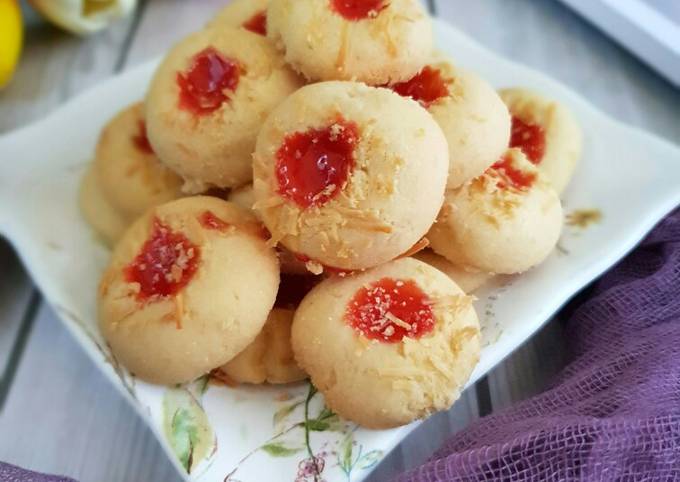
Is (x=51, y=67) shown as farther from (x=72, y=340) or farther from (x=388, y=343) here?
(x=388, y=343)

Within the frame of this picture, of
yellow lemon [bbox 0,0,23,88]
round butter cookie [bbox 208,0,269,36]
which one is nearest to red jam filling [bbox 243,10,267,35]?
round butter cookie [bbox 208,0,269,36]

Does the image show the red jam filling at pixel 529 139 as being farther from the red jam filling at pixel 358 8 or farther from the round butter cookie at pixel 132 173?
the round butter cookie at pixel 132 173

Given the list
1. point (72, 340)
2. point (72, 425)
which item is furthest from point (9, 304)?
point (72, 425)

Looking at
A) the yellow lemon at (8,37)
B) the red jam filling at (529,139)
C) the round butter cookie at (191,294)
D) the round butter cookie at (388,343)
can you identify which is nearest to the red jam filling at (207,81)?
the round butter cookie at (191,294)

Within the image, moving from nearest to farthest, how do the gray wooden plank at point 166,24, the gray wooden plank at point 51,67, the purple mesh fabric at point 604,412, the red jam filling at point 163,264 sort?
1. the purple mesh fabric at point 604,412
2. the red jam filling at point 163,264
3. the gray wooden plank at point 51,67
4. the gray wooden plank at point 166,24

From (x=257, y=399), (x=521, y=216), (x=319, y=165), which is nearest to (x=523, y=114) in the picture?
(x=521, y=216)

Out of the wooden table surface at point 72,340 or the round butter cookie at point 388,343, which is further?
the wooden table surface at point 72,340

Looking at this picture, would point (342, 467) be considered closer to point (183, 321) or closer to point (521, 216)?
point (183, 321)
